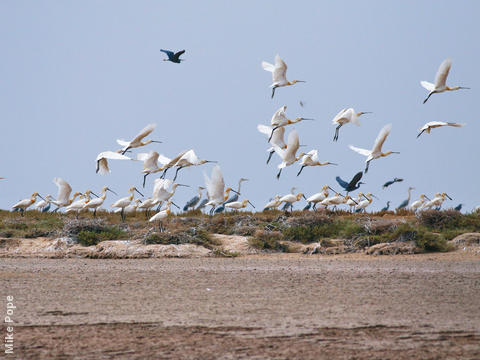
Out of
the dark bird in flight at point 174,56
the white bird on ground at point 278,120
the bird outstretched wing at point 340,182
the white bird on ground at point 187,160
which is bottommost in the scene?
the bird outstretched wing at point 340,182

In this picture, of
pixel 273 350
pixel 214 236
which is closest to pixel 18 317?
pixel 273 350

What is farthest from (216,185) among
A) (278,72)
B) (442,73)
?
(442,73)

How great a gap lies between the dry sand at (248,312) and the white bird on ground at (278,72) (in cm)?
954

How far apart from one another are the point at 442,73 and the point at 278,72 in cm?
533

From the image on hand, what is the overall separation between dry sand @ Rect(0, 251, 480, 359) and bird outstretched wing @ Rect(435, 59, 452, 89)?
734 centimetres

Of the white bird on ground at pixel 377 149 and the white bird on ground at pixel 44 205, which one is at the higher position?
the white bird on ground at pixel 377 149

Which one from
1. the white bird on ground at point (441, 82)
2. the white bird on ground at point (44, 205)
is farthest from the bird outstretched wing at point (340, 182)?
the white bird on ground at point (44, 205)

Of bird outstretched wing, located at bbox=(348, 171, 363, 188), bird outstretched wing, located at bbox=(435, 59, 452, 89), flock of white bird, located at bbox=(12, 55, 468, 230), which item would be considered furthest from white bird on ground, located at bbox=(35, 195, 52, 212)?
bird outstretched wing, located at bbox=(435, 59, 452, 89)

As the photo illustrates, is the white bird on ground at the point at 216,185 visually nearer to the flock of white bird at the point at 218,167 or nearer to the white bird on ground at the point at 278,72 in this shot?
the flock of white bird at the point at 218,167

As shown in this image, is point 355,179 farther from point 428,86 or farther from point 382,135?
point 428,86

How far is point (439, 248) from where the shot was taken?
1838 centimetres

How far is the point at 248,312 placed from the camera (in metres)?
9.45

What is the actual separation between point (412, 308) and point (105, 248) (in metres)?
11.2

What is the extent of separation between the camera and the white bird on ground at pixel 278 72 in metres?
23.3
